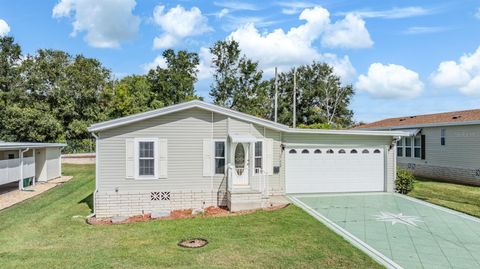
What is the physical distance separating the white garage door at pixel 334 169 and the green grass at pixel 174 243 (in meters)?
3.16

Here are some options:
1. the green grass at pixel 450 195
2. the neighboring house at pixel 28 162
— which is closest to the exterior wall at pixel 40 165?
the neighboring house at pixel 28 162

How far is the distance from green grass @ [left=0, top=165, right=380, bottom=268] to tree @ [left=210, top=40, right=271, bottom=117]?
2438 cm

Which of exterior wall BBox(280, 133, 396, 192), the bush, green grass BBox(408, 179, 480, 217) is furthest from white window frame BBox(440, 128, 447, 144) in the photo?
exterior wall BBox(280, 133, 396, 192)

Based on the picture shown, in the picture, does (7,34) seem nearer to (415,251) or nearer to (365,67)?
(365,67)

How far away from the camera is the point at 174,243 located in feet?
24.9

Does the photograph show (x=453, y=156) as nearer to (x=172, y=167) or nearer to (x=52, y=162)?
(x=172, y=167)

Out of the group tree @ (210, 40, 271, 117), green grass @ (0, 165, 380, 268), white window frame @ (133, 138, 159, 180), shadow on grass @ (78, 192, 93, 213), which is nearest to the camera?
green grass @ (0, 165, 380, 268)

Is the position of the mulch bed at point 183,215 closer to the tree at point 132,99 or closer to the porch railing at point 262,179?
the porch railing at point 262,179

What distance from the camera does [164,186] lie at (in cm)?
1115

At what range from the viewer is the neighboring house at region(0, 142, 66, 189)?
14.3 meters

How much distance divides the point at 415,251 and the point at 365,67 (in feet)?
86.7

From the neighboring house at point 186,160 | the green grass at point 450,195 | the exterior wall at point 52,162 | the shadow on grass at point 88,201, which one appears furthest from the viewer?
the exterior wall at point 52,162

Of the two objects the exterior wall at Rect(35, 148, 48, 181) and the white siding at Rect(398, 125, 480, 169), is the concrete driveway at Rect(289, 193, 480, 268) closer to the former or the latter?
the white siding at Rect(398, 125, 480, 169)

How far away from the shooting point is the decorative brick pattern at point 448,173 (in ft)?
55.5
